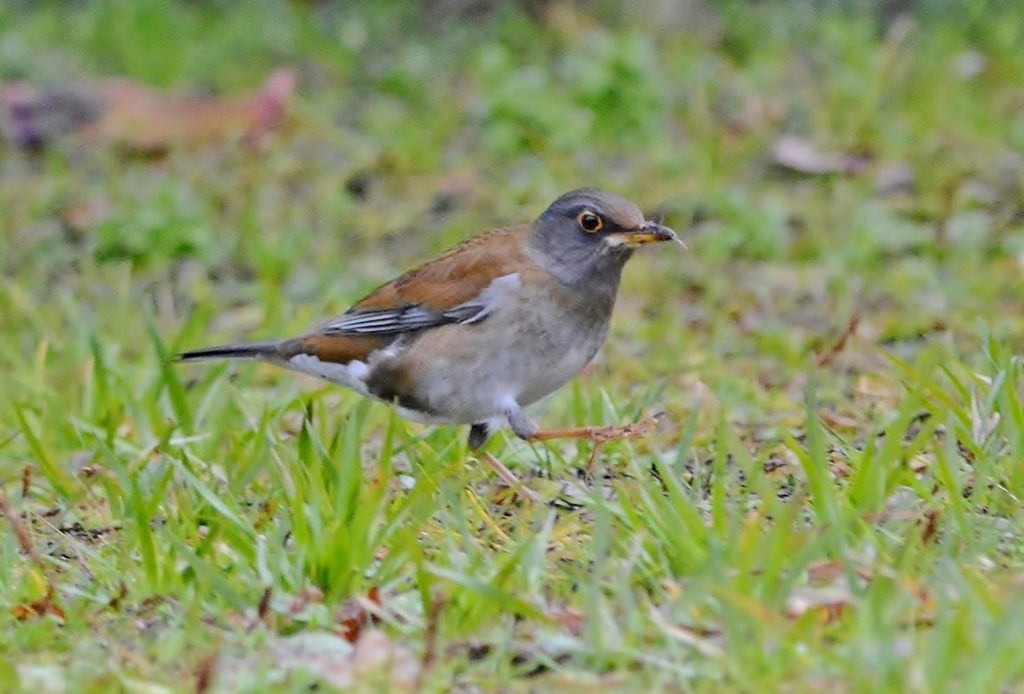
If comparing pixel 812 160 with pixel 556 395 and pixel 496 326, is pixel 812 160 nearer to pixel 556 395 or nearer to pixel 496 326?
pixel 556 395

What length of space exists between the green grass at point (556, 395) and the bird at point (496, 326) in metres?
0.18

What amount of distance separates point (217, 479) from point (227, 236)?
3832mm

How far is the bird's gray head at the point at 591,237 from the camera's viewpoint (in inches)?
236

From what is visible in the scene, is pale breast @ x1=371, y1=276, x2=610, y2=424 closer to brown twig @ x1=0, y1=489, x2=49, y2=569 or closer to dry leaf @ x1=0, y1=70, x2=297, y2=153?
brown twig @ x1=0, y1=489, x2=49, y2=569

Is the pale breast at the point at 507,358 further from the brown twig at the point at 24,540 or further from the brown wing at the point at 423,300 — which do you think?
the brown twig at the point at 24,540

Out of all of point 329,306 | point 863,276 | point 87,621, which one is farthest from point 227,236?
point 87,621

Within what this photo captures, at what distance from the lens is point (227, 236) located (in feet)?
31.2

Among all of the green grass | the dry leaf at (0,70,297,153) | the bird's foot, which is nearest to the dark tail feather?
the green grass

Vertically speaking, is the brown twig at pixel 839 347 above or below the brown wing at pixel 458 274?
below

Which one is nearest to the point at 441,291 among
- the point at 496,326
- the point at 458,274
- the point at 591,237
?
the point at 458,274

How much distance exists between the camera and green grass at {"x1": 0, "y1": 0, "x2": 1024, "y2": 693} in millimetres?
4145

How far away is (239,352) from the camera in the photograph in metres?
6.36

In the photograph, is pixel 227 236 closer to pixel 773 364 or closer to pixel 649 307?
pixel 649 307

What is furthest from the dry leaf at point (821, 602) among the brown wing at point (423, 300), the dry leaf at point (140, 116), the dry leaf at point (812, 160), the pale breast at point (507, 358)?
the dry leaf at point (140, 116)
